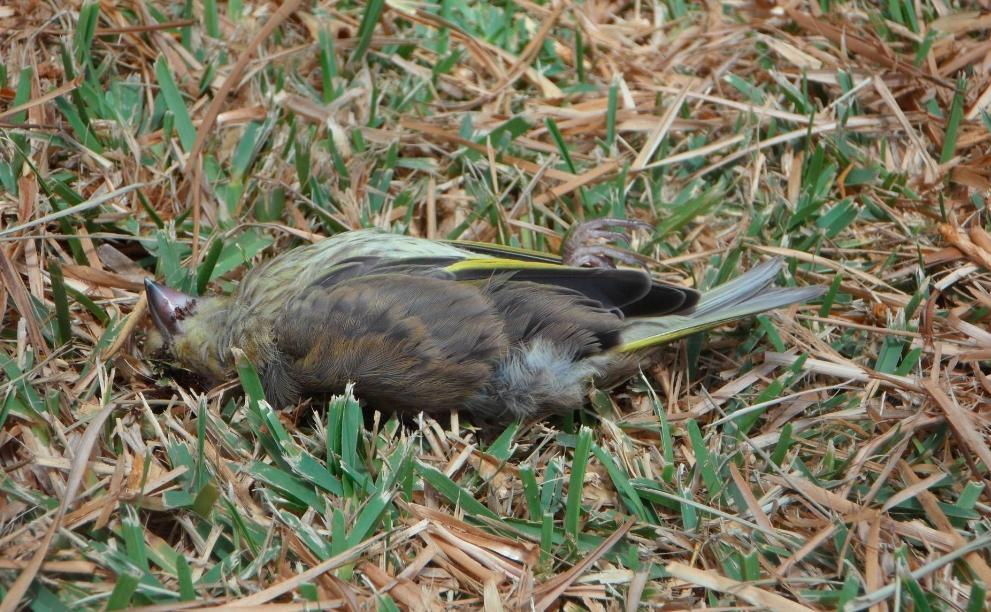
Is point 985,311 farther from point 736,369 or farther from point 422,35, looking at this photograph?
point 422,35

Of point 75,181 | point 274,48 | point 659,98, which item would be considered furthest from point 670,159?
→ point 75,181

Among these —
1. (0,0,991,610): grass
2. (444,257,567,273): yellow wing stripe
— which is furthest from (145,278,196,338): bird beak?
(444,257,567,273): yellow wing stripe

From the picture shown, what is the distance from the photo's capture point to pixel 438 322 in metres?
3.03

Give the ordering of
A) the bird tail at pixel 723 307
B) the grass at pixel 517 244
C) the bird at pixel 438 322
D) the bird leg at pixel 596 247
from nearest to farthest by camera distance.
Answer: the grass at pixel 517 244
the bird at pixel 438 322
the bird tail at pixel 723 307
the bird leg at pixel 596 247

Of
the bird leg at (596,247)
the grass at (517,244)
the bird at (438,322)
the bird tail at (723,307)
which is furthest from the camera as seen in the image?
the bird leg at (596,247)

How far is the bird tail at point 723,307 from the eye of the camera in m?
3.17

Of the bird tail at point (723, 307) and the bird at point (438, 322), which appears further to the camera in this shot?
the bird tail at point (723, 307)

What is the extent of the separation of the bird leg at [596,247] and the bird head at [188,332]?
4.35ft

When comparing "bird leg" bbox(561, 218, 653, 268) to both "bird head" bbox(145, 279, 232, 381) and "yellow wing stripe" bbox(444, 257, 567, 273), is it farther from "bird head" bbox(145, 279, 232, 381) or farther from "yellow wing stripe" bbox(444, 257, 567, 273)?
"bird head" bbox(145, 279, 232, 381)

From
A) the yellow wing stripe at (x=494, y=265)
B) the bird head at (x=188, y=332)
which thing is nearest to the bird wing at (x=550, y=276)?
the yellow wing stripe at (x=494, y=265)

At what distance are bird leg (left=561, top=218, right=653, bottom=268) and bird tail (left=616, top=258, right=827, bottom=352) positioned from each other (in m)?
0.43

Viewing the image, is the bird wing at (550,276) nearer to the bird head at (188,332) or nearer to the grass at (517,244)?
the grass at (517,244)

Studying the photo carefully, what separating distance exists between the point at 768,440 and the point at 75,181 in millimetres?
2739

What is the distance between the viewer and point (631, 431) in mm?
3170
